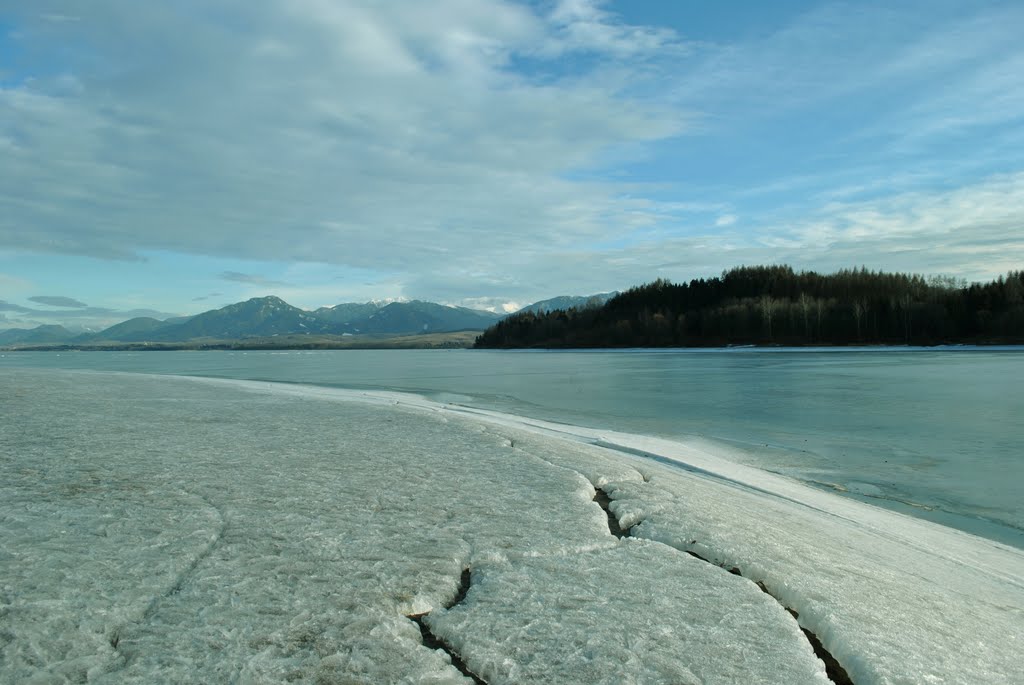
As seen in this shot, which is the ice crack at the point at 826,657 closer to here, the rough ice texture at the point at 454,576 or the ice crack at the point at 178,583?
the rough ice texture at the point at 454,576

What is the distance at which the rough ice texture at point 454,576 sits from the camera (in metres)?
2.96

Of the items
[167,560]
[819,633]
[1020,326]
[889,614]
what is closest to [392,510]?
[167,560]

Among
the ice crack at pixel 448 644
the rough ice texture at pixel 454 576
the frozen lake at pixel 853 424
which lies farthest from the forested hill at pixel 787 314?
the ice crack at pixel 448 644

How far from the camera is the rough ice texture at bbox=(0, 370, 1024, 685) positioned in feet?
9.72

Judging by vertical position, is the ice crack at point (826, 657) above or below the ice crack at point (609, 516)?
below

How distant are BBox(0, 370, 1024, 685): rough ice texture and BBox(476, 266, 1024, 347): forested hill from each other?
279ft

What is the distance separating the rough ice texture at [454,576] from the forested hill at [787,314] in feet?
279

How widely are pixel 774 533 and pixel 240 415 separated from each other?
9.99 m

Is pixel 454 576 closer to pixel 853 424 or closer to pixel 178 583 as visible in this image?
pixel 178 583

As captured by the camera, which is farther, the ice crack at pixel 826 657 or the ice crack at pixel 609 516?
the ice crack at pixel 609 516

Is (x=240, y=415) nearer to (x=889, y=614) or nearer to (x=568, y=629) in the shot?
(x=568, y=629)

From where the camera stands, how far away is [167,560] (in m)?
3.89

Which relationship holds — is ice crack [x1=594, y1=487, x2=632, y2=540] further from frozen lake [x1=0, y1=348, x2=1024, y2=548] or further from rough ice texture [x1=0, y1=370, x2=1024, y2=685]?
frozen lake [x1=0, y1=348, x2=1024, y2=548]

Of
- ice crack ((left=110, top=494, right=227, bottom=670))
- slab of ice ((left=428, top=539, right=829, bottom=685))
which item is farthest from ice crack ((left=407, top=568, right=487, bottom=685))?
ice crack ((left=110, top=494, right=227, bottom=670))
